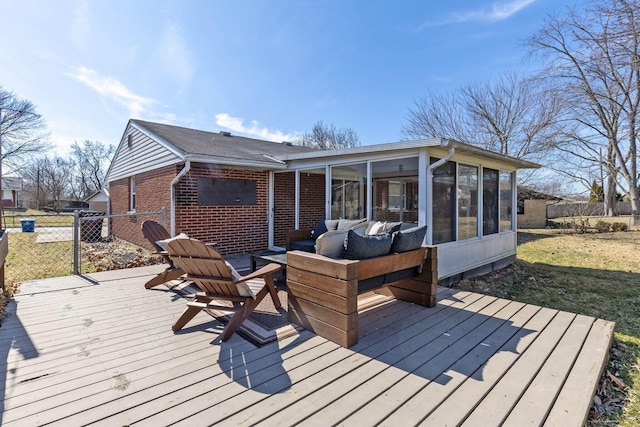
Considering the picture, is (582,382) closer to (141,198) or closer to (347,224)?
(347,224)

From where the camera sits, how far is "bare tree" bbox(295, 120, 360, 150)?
90.1ft

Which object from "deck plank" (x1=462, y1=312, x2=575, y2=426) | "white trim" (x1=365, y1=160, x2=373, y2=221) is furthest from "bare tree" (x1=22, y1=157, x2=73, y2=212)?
"deck plank" (x1=462, y1=312, x2=575, y2=426)

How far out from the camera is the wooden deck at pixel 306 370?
5.83ft

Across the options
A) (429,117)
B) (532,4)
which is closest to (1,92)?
(429,117)

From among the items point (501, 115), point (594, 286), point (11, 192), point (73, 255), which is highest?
point (501, 115)

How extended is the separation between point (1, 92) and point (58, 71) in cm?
1814

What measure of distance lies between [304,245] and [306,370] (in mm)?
3342

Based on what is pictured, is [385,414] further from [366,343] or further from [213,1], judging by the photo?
[213,1]

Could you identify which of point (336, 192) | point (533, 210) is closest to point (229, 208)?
point (336, 192)

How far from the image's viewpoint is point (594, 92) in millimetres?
15047

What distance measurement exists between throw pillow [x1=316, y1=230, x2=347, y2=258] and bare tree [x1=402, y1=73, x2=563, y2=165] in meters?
17.8

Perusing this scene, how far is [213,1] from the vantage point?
264 inches

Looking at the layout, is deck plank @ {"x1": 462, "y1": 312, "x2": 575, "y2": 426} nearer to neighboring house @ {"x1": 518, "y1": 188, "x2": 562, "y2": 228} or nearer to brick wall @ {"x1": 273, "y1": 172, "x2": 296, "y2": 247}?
brick wall @ {"x1": 273, "y1": 172, "x2": 296, "y2": 247}

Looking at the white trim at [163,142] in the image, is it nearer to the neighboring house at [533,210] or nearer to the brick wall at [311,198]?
the brick wall at [311,198]
